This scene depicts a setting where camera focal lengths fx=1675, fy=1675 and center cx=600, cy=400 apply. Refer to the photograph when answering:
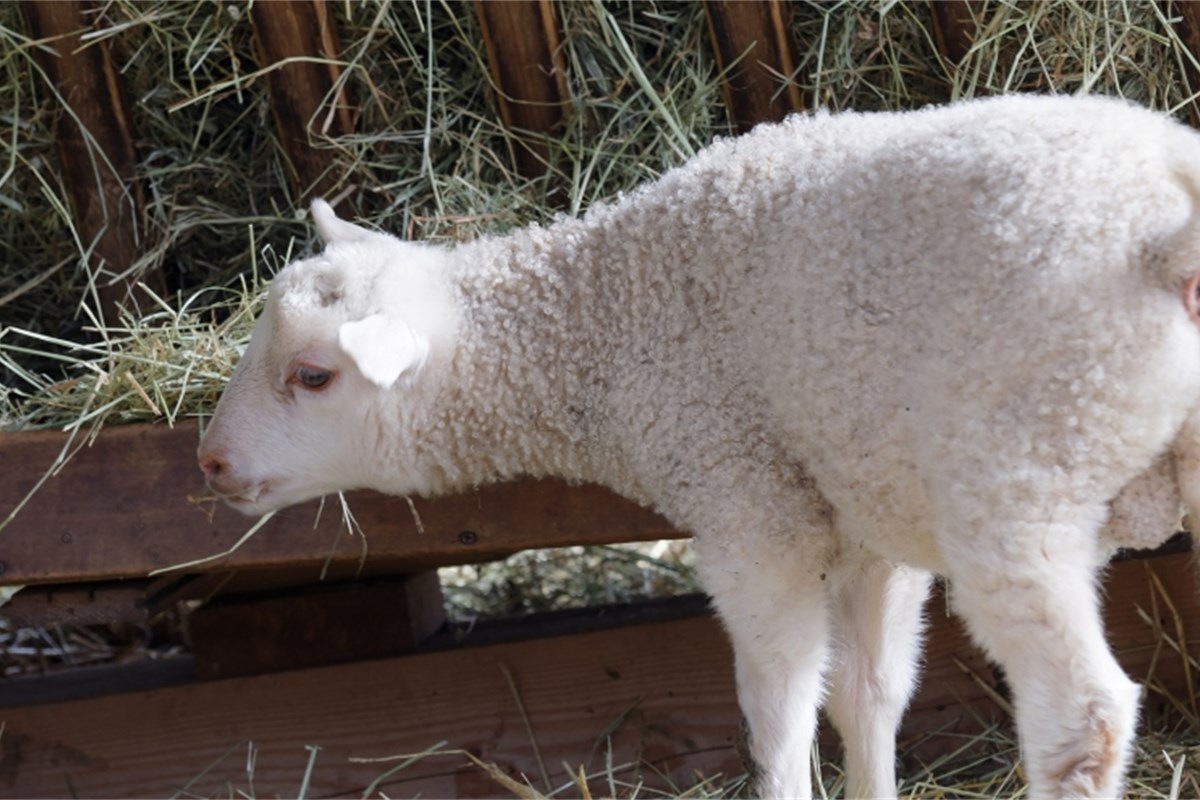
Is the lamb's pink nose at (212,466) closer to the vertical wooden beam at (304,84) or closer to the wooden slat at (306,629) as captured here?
the vertical wooden beam at (304,84)

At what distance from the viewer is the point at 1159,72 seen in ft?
14.6

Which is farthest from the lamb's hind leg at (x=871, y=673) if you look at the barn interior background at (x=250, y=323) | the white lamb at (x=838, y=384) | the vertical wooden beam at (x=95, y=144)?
the vertical wooden beam at (x=95, y=144)

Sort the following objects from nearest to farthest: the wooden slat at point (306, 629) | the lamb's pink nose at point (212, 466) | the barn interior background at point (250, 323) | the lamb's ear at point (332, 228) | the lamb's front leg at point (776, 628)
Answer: the lamb's front leg at point (776, 628) → the lamb's pink nose at point (212, 466) → the lamb's ear at point (332, 228) → the barn interior background at point (250, 323) → the wooden slat at point (306, 629)

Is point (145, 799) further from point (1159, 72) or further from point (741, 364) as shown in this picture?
point (1159, 72)

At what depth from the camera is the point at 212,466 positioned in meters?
3.96

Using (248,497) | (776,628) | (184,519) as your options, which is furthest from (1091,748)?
(184,519)

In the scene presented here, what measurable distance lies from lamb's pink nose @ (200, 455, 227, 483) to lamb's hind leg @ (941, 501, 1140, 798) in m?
1.77

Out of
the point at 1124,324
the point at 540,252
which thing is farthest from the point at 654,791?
the point at 1124,324

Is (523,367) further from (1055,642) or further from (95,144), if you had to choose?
(95,144)

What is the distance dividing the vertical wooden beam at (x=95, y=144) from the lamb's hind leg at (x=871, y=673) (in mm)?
2308

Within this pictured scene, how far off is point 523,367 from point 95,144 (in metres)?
1.91

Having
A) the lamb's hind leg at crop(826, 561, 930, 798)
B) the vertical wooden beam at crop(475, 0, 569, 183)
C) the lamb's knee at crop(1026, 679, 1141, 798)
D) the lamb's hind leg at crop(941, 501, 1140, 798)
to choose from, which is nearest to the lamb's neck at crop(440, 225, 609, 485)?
the lamb's hind leg at crop(826, 561, 930, 798)

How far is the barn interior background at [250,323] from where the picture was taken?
167 inches

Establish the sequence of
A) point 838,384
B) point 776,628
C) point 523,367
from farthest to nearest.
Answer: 1. point 523,367
2. point 776,628
3. point 838,384
